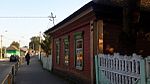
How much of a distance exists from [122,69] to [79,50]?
781 centimetres

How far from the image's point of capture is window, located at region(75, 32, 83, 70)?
18.0m

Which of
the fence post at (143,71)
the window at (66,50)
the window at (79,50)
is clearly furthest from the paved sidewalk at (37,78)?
the fence post at (143,71)

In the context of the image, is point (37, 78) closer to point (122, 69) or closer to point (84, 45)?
point (84, 45)

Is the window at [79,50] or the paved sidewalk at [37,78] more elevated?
the window at [79,50]

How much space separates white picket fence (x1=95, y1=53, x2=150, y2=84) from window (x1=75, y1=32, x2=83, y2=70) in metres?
4.02

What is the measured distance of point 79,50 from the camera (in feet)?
60.7

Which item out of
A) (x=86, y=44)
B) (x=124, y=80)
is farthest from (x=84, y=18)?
(x=124, y=80)

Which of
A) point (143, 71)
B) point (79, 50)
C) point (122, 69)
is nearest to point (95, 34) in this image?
point (79, 50)

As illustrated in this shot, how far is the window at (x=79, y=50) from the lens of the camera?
18.0 metres

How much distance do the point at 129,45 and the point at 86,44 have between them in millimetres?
5633

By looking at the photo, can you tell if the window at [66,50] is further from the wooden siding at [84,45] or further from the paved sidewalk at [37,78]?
the paved sidewalk at [37,78]

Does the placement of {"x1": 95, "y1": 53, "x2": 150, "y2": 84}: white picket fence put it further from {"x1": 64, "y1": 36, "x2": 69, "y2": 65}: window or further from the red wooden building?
{"x1": 64, "y1": 36, "x2": 69, "y2": 65}: window

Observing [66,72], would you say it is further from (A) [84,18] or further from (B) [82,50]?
(A) [84,18]

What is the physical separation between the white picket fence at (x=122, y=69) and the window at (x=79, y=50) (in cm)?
402
